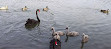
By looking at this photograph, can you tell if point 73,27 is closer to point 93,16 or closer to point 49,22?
point 49,22

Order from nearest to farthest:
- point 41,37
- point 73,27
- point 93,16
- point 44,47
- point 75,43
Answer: point 44,47
point 75,43
point 41,37
point 73,27
point 93,16

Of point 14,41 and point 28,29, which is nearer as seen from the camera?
point 14,41

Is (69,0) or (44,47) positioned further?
(69,0)

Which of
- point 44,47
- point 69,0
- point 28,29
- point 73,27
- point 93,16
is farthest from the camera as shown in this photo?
point 69,0

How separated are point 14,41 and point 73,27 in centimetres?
829

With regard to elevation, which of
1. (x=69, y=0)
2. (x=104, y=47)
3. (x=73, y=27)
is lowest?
(x=104, y=47)

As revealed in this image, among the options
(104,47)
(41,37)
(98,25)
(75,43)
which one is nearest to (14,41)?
(41,37)

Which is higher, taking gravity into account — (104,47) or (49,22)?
(49,22)

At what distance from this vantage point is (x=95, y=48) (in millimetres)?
12789

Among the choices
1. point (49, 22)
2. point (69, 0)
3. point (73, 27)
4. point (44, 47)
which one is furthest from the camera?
point (69, 0)

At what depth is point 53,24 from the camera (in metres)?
18.6

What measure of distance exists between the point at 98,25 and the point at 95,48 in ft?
22.7

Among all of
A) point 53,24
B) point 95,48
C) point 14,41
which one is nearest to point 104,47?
point 95,48

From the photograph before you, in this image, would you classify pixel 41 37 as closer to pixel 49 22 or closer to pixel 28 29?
pixel 28 29
